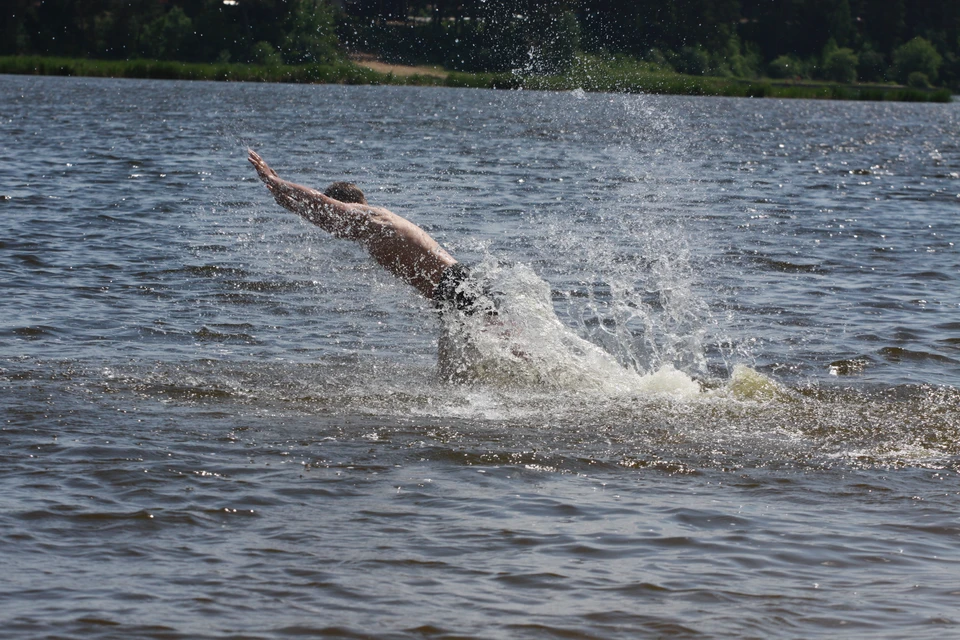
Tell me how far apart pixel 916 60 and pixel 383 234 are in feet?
392

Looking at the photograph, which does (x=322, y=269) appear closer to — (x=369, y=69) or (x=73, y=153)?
(x=73, y=153)

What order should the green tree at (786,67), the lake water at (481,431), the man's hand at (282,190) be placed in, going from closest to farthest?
the lake water at (481,431), the man's hand at (282,190), the green tree at (786,67)

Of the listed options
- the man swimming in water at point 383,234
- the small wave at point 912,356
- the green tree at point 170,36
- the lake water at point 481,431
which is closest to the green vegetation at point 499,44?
the green tree at point 170,36

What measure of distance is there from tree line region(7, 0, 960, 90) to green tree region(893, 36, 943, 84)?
5.2 inches

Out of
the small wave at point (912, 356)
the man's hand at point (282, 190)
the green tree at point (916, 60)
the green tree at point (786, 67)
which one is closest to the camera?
the man's hand at point (282, 190)

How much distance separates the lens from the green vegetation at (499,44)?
6247 cm

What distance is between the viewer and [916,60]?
4715 inches

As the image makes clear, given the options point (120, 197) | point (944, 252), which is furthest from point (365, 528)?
point (120, 197)

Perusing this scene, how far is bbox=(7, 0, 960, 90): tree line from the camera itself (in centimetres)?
6031

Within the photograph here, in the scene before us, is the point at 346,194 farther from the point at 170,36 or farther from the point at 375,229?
the point at 170,36

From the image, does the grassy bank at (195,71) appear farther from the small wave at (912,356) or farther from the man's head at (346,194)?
→ the small wave at (912,356)

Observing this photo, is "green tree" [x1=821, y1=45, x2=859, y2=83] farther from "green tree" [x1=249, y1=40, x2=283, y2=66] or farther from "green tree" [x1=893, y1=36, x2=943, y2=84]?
"green tree" [x1=249, y1=40, x2=283, y2=66]

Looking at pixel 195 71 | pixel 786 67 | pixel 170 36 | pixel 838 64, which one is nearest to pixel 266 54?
pixel 195 71

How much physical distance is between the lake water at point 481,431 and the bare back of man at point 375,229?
23.2 inches
